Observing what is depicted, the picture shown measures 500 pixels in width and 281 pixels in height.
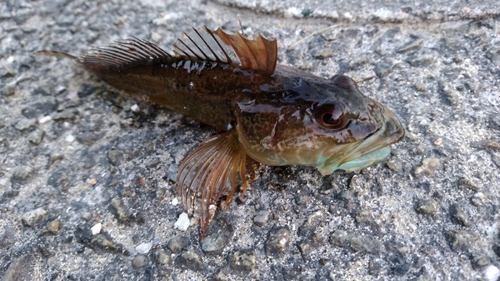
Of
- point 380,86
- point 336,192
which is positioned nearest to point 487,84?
point 380,86

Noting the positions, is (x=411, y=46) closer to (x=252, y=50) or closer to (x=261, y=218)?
(x=252, y=50)

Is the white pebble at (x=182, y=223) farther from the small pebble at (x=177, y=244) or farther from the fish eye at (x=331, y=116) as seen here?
the fish eye at (x=331, y=116)

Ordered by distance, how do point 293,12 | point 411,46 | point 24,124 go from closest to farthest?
point 24,124
point 411,46
point 293,12

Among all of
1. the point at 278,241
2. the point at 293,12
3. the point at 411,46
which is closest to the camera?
the point at 278,241

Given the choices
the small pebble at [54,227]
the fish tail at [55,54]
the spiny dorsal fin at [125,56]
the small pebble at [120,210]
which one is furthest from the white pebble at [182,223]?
the fish tail at [55,54]

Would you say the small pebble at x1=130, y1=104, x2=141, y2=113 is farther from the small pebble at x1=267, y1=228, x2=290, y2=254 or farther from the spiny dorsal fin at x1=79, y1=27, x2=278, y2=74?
the small pebble at x1=267, y1=228, x2=290, y2=254

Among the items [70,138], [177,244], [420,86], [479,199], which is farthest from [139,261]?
[420,86]
